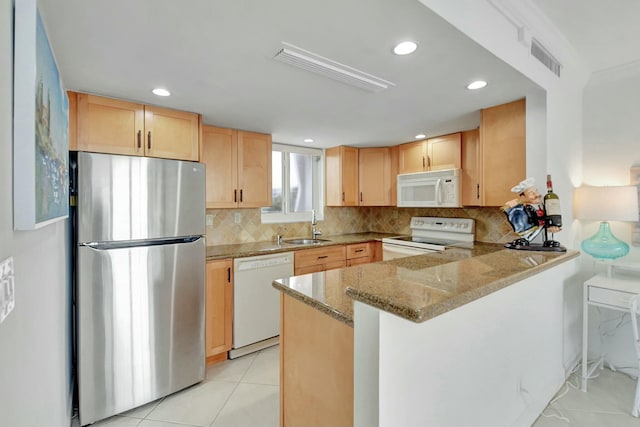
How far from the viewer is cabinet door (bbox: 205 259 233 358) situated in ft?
8.29

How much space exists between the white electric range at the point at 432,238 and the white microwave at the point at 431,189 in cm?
40

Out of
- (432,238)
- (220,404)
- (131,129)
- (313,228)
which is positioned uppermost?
(131,129)

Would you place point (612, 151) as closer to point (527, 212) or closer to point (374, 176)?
point (527, 212)

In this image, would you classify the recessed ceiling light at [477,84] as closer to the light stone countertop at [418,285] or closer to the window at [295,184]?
the light stone countertop at [418,285]

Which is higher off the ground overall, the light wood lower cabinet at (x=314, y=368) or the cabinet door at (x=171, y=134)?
the cabinet door at (x=171, y=134)

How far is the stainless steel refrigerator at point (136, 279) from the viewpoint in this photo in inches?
71.4

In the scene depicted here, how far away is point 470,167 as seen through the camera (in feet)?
9.97

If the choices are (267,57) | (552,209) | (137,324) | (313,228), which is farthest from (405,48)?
(313,228)

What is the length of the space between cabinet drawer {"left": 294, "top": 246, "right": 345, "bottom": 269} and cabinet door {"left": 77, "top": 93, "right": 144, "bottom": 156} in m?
1.68

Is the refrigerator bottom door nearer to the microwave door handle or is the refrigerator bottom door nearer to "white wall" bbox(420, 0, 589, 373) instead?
"white wall" bbox(420, 0, 589, 373)

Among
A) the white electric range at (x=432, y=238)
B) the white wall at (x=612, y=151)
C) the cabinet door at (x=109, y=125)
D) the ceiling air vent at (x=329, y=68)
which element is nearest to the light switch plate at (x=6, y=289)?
the ceiling air vent at (x=329, y=68)

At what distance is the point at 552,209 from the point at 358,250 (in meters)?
2.02

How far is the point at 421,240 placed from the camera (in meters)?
3.61

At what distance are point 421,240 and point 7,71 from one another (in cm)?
357
